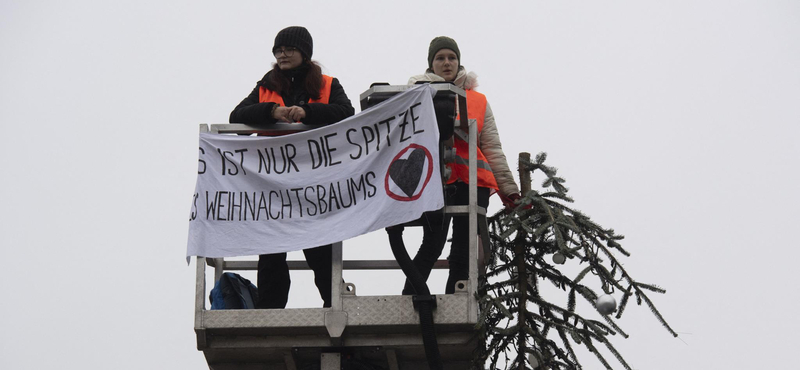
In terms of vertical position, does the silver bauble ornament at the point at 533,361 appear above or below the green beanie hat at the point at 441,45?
below

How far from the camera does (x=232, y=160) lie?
1295cm

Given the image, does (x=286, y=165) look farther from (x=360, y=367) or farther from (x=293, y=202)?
(x=360, y=367)

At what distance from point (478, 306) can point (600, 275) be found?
45.8 inches

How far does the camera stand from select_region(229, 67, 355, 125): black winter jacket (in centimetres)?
1272

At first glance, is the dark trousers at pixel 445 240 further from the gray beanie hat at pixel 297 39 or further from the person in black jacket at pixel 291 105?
the gray beanie hat at pixel 297 39

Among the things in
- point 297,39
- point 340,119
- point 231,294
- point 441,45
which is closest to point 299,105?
point 340,119

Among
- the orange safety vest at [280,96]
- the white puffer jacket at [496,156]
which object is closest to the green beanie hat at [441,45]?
the white puffer jacket at [496,156]

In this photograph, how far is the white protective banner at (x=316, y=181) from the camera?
40.8 ft

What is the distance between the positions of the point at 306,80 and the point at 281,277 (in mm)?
1732

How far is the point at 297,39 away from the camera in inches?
510

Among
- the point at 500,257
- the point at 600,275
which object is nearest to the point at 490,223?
the point at 500,257

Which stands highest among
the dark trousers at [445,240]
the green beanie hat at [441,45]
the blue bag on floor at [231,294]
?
the green beanie hat at [441,45]

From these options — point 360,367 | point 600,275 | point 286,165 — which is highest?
point 286,165

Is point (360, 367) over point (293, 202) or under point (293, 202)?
under
